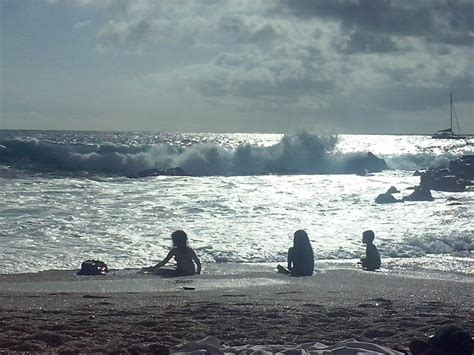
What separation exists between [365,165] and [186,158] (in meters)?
14.0

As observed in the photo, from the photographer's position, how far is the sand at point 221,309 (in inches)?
255

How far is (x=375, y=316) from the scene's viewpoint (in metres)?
7.73

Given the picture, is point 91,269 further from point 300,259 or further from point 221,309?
point 221,309

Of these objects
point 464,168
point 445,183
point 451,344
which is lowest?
point 451,344

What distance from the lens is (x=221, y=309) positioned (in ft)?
26.6

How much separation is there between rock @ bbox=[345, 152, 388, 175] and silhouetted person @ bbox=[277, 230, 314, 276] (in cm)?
3760

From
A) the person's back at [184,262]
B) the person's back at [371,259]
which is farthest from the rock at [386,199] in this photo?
the person's back at [184,262]

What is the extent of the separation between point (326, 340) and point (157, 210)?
14862mm

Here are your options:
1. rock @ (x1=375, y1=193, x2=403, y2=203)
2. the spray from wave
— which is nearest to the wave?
the spray from wave

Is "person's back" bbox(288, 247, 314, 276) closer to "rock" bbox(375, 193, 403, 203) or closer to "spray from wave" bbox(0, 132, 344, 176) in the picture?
"rock" bbox(375, 193, 403, 203)

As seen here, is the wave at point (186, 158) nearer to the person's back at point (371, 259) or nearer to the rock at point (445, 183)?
the rock at point (445, 183)

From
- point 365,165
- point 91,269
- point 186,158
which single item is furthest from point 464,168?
point 91,269

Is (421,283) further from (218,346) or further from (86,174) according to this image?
(86,174)

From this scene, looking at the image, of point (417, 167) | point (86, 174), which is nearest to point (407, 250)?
point (86, 174)
